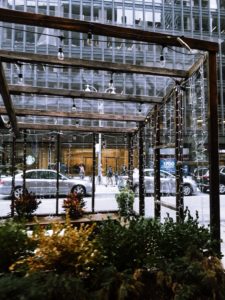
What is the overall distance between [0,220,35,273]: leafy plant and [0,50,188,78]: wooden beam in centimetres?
266

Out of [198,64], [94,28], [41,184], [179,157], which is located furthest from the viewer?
[41,184]

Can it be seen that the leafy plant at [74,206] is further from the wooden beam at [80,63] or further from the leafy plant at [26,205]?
the wooden beam at [80,63]

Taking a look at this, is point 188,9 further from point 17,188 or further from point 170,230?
point 170,230

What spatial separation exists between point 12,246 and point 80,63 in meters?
3.01

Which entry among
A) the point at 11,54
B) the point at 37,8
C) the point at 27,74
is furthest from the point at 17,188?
the point at 37,8

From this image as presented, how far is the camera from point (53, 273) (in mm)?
3260

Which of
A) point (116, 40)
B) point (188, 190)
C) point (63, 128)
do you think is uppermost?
point (116, 40)

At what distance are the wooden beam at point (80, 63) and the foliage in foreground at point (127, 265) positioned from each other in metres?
2.64

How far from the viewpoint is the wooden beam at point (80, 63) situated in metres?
5.33

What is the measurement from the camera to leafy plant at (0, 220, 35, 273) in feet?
11.8

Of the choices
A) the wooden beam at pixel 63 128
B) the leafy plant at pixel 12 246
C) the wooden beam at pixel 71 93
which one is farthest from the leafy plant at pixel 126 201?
the leafy plant at pixel 12 246

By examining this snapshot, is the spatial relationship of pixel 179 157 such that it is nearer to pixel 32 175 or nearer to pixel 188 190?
pixel 32 175

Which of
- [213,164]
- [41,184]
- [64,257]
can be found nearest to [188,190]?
[41,184]

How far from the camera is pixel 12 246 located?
3.64 m
